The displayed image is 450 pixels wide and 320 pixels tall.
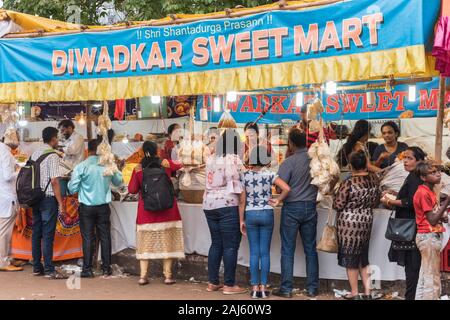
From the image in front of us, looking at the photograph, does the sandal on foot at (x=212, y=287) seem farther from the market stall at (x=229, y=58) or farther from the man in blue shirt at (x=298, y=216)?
the man in blue shirt at (x=298, y=216)

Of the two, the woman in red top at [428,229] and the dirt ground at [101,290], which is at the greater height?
the woman in red top at [428,229]

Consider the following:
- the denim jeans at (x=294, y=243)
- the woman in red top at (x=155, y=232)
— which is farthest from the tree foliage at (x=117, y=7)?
the denim jeans at (x=294, y=243)

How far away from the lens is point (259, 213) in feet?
24.7

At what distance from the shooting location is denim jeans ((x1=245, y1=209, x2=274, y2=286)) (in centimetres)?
754

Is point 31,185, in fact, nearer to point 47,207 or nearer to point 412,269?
point 47,207

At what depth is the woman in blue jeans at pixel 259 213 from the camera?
296 inches

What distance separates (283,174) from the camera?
7520mm

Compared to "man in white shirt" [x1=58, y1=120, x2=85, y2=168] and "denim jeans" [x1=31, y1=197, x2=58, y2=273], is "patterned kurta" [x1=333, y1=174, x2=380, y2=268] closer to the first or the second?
"denim jeans" [x1=31, y1=197, x2=58, y2=273]

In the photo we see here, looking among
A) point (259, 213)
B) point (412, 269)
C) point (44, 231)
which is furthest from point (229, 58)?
point (44, 231)

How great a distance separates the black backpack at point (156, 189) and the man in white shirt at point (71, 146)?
2.01 metres

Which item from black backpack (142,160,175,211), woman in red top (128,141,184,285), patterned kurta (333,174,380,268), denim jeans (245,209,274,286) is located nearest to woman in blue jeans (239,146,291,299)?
denim jeans (245,209,274,286)

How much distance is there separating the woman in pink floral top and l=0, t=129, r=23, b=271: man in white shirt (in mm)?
3337

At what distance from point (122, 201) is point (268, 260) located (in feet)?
8.95

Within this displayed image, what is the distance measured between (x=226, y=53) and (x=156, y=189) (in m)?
1.95
